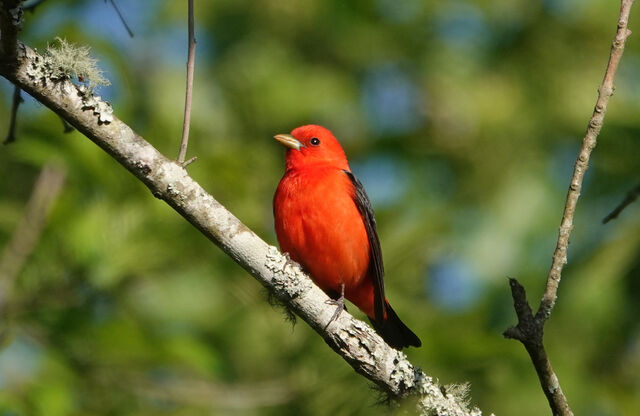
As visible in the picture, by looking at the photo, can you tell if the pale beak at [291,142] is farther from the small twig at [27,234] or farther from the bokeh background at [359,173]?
the small twig at [27,234]

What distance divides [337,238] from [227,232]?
7.79ft

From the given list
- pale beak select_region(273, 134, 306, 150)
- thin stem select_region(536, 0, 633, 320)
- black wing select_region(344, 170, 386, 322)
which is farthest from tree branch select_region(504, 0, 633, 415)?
pale beak select_region(273, 134, 306, 150)

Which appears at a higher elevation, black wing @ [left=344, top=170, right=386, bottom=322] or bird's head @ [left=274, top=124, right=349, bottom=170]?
bird's head @ [left=274, top=124, right=349, bottom=170]

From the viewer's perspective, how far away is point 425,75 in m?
11.4

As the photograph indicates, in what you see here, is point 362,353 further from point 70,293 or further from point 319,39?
point 319,39

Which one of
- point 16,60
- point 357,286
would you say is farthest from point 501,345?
point 16,60

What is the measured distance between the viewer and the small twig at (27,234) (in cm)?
617

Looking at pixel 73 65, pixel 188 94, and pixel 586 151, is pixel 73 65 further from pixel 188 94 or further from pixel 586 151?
pixel 586 151

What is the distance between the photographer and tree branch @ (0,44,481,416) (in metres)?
3.86

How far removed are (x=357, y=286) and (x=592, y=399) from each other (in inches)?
114

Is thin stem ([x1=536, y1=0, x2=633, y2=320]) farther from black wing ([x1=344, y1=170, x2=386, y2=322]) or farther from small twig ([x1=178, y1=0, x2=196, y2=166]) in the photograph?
black wing ([x1=344, y1=170, x2=386, y2=322])

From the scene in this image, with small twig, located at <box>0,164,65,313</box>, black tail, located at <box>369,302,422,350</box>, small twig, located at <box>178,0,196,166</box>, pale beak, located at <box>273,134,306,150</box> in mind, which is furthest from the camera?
pale beak, located at <box>273,134,306,150</box>

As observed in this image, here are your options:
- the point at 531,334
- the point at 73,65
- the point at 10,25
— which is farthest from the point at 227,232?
the point at 531,334

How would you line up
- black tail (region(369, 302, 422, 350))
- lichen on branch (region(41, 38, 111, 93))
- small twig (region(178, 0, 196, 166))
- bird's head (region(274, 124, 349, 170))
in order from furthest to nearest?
bird's head (region(274, 124, 349, 170)) < black tail (region(369, 302, 422, 350)) < small twig (region(178, 0, 196, 166)) < lichen on branch (region(41, 38, 111, 93))
